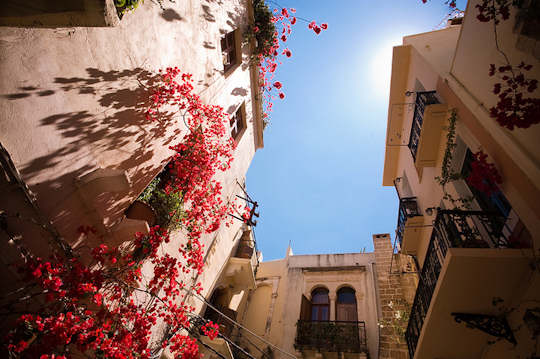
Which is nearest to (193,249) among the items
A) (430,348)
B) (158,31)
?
(158,31)

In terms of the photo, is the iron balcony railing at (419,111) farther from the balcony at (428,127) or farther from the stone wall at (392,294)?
the stone wall at (392,294)

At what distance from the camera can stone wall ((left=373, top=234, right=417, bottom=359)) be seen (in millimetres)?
8477

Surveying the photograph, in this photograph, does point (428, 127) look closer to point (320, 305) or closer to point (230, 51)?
point (230, 51)

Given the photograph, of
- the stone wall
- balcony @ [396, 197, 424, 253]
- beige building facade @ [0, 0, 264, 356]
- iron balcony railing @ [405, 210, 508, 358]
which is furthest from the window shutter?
beige building facade @ [0, 0, 264, 356]

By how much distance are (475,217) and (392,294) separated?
207 inches

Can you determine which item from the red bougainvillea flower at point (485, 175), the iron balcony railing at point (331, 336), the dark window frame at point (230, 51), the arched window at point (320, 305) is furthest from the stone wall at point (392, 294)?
the dark window frame at point (230, 51)

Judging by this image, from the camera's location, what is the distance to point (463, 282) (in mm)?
4457

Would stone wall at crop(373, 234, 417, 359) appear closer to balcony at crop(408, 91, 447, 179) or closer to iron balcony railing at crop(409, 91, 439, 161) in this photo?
balcony at crop(408, 91, 447, 179)

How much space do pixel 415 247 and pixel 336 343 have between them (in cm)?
454

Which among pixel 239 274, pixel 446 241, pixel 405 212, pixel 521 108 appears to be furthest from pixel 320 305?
pixel 521 108

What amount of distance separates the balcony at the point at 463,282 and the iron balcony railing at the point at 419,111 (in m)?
3.30

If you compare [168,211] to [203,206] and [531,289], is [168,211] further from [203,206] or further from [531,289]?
[531,289]

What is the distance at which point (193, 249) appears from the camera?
7.05m

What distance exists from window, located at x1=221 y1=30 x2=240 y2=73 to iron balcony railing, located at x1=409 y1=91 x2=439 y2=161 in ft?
20.8
